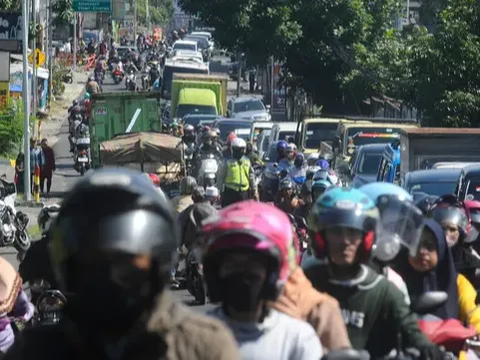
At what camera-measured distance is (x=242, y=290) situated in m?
4.17

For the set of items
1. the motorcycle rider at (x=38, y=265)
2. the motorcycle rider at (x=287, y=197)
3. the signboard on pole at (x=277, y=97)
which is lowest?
the signboard on pole at (x=277, y=97)

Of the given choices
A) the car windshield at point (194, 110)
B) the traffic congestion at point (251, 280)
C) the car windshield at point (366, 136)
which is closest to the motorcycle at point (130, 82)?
the car windshield at point (194, 110)

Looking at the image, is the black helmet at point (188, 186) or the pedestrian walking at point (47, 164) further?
the pedestrian walking at point (47, 164)

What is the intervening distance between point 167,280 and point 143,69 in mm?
86895

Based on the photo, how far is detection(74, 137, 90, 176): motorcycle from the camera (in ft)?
122

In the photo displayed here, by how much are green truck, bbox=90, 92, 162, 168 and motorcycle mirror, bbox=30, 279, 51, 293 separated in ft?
86.5

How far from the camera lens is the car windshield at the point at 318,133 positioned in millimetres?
31094

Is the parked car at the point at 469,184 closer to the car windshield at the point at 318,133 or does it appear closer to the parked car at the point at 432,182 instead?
the parked car at the point at 432,182

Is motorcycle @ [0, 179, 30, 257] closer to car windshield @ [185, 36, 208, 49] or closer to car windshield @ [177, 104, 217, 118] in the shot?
car windshield @ [177, 104, 217, 118]

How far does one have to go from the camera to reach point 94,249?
326 centimetres

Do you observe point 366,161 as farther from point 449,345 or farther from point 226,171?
point 449,345

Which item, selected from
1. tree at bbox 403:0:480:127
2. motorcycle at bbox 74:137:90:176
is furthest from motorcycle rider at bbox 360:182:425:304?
motorcycle at bbox 74:137:90:176

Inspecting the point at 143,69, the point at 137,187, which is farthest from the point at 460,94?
the point at 143,69

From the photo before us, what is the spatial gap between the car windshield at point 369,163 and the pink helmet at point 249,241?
20082 millimetres
